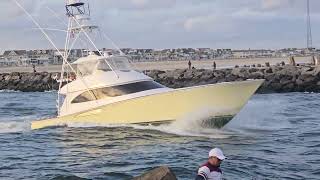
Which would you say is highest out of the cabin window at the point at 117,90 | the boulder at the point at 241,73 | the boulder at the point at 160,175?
the cabin window at the point at 117,90

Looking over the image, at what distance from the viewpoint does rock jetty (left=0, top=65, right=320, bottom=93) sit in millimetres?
44287

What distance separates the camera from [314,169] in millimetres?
14438

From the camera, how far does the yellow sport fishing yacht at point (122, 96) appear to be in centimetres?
2003

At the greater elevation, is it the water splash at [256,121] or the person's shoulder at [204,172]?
the person's shoulder at [204,172]

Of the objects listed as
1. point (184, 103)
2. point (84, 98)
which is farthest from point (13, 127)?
point (184, 103)

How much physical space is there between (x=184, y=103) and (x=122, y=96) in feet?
8.03

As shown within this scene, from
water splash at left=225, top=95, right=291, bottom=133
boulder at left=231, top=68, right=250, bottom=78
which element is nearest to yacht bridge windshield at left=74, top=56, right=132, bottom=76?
water splash at left=225, top=95, right=291, bottom=133

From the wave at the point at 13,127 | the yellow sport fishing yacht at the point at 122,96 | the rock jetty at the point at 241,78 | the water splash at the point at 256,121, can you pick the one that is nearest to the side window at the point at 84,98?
the yellow sport fishing yacht at the point at 122,96

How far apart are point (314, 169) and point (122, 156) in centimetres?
505

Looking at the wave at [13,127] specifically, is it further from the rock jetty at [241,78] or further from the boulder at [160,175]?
the rock jetty at [241,78]

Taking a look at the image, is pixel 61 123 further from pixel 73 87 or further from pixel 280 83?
pixel 280 83

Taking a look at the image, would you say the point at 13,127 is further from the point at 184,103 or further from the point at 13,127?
the point at 184,103

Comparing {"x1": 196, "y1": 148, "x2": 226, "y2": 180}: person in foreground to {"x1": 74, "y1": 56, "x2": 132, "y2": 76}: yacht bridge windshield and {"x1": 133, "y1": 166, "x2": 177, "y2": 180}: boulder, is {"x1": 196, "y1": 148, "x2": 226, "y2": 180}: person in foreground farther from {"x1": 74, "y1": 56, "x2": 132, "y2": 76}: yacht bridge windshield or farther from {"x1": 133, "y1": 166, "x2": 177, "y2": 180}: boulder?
{"x1": 74, "y1": 56, "x2": 132, "y2": 76}: yacht bridge windshield

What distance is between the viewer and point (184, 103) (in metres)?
20.0
